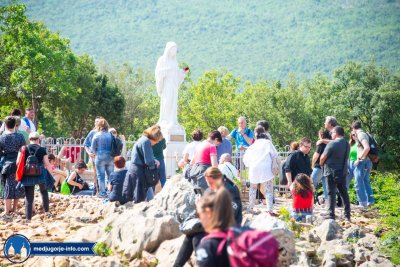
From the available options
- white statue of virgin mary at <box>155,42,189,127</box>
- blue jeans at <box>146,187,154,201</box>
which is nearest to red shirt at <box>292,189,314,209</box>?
blue jeans at <box>146,187,154,201</box>

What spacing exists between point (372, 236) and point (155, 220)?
3404 mm

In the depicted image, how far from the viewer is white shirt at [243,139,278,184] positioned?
41.7ft

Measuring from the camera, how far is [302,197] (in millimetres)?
12211

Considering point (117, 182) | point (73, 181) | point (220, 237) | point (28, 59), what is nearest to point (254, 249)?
point (220, 237)

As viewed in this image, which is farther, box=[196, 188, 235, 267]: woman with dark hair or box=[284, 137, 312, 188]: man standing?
box=[284, 137, 312, 188]: man standing

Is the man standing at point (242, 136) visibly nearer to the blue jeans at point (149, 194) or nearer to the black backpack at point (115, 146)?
the black backpack at point (115, 146)

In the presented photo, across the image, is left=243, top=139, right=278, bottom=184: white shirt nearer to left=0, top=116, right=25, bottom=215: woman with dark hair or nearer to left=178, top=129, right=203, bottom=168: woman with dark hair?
left=178, top=129, right=203, bottom=168: woman with dark hair

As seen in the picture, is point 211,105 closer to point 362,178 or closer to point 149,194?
point 362,178

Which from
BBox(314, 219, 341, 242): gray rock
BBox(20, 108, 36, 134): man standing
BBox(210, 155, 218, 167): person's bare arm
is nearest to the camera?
BBox(314, 219, 341, 242): gray rock

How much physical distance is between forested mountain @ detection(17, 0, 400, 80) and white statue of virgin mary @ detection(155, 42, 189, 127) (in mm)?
102899

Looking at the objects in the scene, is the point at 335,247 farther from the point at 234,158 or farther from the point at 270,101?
the point at 270,101

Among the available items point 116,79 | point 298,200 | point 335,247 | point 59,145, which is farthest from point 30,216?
point 116,79

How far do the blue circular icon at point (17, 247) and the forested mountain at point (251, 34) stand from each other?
115186 millimetres

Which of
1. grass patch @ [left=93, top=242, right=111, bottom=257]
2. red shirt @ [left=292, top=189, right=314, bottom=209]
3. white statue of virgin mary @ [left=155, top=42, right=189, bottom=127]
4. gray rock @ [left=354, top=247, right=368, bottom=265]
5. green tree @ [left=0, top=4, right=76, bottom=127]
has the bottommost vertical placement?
gray rock @ [left=354, top=247, right=368, bottom=265]
